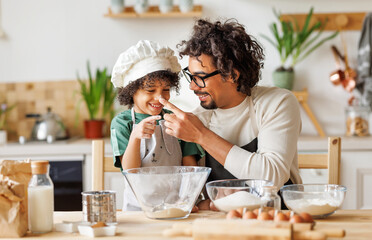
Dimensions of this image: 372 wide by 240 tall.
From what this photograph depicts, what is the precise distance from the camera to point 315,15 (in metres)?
3.86

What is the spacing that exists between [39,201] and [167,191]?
13.4 inches

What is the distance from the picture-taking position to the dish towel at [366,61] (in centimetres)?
375

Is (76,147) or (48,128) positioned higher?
(48,128)

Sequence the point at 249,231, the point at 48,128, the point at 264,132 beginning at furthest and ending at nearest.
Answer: the point at 48,128 < the point at 264,132 < the point at 249,231

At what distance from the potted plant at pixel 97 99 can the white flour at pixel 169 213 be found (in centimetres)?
238

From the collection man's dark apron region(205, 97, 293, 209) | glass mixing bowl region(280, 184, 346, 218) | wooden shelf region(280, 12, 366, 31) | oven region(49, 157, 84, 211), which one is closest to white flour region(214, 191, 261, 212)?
glass mixing bowl region(280, 184, 346, 218)

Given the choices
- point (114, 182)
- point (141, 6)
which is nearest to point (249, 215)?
point (114, 182)

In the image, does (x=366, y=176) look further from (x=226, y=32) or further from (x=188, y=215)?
(x=188, y=215)

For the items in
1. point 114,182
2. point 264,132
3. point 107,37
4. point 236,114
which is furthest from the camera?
point 107,37

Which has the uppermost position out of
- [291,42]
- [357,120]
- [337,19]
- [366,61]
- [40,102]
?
[337,19]

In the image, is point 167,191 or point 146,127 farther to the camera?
point 146,127

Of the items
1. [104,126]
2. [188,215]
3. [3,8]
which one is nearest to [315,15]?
[104,126]

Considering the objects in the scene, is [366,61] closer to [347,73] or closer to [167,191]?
[347,73]

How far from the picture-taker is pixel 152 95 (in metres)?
1.94
